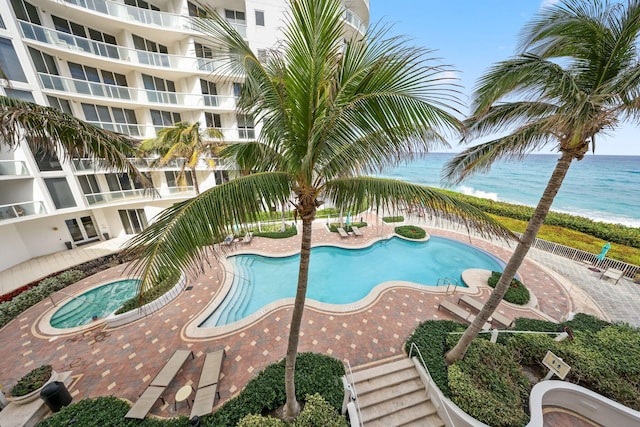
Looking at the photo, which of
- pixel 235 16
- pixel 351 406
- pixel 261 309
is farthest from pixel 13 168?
pixel 351 406

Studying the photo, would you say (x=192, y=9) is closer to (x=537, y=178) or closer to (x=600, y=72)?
(x=600, y=72)

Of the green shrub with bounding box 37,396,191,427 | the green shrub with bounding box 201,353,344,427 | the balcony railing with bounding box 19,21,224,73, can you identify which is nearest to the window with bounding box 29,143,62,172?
the balcony railing with bounding box 19,21,224,73

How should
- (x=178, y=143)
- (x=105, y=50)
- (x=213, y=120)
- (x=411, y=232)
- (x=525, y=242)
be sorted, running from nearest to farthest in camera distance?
(x=525, y=242), (x=178, y=143), (x=105, y=50), (x=411, y=232), (x=213, y=120)

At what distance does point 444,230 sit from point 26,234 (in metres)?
30.0

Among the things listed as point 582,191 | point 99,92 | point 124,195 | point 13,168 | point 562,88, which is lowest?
point 582,191

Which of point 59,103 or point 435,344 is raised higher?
point 59,103

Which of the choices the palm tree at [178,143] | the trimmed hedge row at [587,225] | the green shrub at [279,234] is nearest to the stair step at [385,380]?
the trimmed hedge row at [587,225]

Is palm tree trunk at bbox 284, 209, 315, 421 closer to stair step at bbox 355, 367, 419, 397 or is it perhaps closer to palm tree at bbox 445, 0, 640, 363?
stair step at bbox 355, 367, 419, 397

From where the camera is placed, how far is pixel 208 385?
6121 millimetres

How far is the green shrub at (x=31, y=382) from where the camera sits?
6000 mm

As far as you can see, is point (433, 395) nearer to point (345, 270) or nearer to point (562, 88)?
point (562, 88)

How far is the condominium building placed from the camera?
464 inches

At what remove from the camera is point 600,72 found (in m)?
4.38

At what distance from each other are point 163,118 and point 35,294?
523 inches
